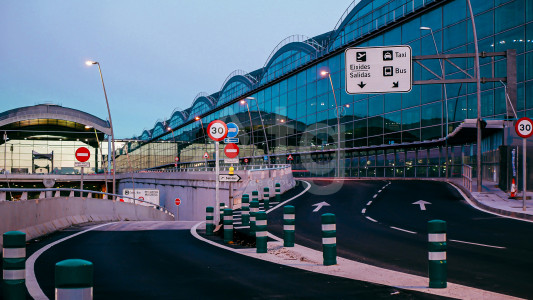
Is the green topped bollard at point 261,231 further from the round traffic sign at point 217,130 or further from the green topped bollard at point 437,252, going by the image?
the round traffic sign at point 217,130

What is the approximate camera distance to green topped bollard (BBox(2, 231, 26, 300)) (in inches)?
204

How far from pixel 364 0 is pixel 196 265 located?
161 feet

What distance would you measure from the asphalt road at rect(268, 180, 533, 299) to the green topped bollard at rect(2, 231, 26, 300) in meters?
5.80

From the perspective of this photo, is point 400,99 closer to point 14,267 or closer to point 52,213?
point 52,213

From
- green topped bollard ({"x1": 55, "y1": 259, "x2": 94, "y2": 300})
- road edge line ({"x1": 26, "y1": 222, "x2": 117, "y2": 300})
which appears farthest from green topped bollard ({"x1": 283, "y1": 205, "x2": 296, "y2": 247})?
green topped bollard ({"x1": 55, "y1": 259, "x2": 94, "y2": 300})

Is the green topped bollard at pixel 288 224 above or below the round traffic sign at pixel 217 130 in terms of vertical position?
below

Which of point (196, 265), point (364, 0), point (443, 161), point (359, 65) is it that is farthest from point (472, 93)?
point (196, 265)

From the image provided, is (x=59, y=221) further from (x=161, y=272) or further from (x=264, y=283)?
(x=264, y=283)

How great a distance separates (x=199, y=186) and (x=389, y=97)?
72.9 feet

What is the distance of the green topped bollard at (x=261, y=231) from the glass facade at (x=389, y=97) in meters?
17.1

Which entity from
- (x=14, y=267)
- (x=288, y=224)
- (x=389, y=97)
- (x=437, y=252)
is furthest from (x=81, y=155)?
(x=389, y=97)

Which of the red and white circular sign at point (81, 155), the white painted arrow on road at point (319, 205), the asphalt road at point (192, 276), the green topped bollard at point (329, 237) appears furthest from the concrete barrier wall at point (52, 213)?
the white painted arrow on road at point (319, 205)

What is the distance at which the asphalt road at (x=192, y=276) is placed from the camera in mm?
6852

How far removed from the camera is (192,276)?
8383 mm
